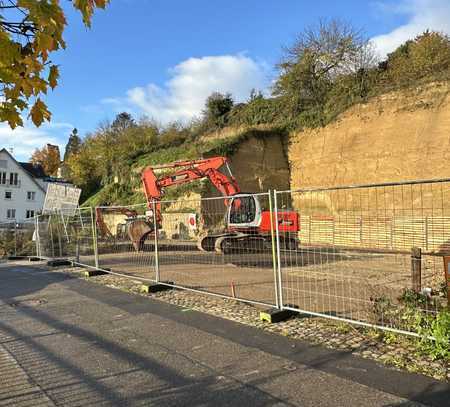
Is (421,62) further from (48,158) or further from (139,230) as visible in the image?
(48,158)

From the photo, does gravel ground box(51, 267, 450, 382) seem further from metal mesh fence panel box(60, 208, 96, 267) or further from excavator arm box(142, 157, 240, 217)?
excavator arm box(142, 157, 240, 217)

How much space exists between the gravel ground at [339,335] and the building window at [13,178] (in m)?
52.4

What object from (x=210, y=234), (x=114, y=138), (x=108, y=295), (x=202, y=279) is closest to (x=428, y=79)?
(x=210, y=234)

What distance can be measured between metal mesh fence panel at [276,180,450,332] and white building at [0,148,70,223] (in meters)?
47.8

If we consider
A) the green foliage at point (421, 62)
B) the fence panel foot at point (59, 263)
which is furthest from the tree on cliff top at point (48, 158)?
the fence panel foot at point (59, 263)

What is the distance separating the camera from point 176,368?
4.54m

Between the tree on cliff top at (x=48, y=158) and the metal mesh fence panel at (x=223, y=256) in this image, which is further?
the tree on cliff top at (x=48, y=158)

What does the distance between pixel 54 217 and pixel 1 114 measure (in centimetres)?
1508

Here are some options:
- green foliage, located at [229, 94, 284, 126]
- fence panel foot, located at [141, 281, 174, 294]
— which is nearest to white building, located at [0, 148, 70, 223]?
green foliage, located at [229, 94, 284, 126]

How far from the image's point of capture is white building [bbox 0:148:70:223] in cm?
5300

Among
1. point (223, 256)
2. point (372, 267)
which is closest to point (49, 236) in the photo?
point (223, 256)

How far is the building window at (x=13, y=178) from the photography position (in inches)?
2112

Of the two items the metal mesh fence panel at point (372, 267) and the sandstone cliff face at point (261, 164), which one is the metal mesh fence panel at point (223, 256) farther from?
the sandstone cliff face at point (261, 164)

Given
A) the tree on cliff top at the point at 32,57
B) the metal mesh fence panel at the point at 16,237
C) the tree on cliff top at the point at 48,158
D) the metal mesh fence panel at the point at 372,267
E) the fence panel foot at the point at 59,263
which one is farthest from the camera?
the tree on cliff top at the point at 48,158
